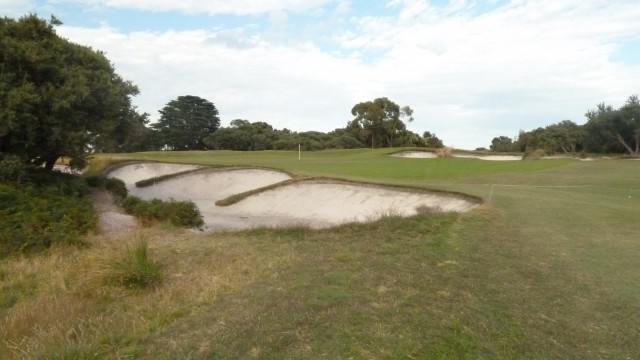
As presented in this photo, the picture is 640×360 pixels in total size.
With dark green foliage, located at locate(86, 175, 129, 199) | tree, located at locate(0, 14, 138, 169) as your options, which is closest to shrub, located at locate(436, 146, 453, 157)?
dark green foliage, located at locate(86, 175, 129, 199)

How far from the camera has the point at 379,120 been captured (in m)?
74.1

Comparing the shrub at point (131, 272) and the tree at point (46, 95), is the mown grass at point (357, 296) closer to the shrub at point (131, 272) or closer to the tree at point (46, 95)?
the shrub at point (131, 272)

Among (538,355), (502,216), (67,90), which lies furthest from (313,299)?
(67,90)

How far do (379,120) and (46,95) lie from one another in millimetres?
58653

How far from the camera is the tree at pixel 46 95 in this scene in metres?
18.7

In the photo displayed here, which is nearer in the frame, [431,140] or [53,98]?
[53,98]

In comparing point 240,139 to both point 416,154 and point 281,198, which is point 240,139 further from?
point 281,198

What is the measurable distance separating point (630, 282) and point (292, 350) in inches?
232

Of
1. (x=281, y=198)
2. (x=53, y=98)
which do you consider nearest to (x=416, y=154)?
(x=281, y=198)

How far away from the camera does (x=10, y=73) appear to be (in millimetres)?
19094

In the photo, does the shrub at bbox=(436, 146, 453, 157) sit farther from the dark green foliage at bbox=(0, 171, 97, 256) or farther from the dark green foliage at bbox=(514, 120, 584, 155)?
the dark green foliage at bbox=(0, 171, 97, 256)

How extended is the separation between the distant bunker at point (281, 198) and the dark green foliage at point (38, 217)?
15.3 feet

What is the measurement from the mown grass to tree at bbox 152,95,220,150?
7799cm

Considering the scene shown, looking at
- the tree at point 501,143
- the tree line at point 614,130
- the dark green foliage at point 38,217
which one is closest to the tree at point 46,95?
the dark green foliage at point 38,217
